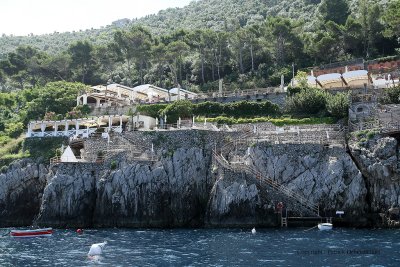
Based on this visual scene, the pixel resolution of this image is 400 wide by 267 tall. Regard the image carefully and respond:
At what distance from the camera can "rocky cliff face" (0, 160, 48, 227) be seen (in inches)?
2662

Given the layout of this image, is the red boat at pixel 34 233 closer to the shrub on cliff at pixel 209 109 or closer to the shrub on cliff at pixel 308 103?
the shrub on cliff at pixel 209 109

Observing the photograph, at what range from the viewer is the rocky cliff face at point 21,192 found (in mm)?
67613

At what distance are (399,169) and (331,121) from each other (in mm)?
13338

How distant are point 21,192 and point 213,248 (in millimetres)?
33211

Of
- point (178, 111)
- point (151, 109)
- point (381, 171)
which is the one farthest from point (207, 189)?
point (151, 109)

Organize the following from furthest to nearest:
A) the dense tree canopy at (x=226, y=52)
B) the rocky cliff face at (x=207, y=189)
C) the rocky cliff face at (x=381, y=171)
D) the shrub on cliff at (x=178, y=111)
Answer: the dense tree canopy at (x=226, y=52)
the shrub on cliff at (x=178, y=111)
the rocky cliff face at (x=207, y=189)
the rocky cliff face at (x=381, y=171)

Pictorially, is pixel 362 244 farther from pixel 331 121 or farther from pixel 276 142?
pixel 331 121

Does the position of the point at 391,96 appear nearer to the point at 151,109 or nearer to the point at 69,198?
the point at 151,109

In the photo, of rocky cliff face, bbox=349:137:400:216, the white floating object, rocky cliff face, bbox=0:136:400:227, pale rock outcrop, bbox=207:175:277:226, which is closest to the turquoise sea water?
the white floating object

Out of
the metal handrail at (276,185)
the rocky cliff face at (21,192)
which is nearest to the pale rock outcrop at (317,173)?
the metal handrail at (276,185)

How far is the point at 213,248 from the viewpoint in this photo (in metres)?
44.9

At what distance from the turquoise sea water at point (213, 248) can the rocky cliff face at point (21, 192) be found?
40.8 feet

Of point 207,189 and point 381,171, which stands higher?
point 381,171

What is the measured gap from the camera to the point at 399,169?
185ft
